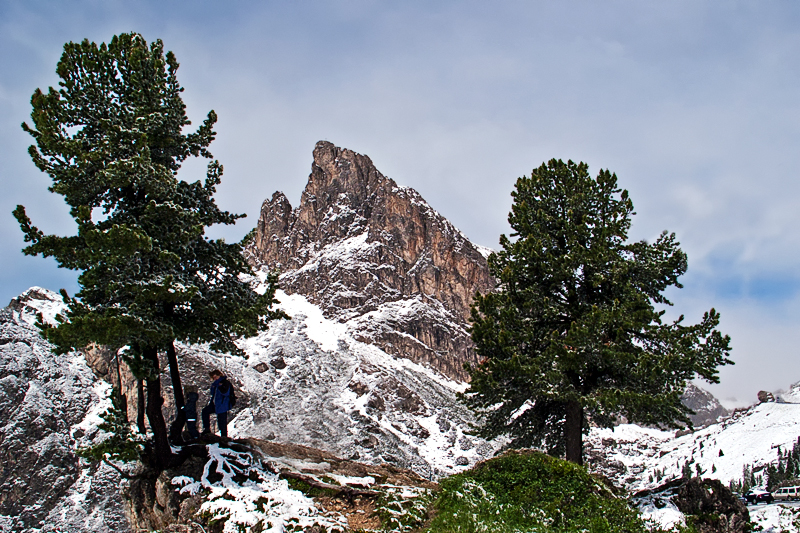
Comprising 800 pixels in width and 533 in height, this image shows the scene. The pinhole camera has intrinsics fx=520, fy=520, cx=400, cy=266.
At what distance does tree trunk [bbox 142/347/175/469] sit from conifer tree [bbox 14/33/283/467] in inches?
1.0

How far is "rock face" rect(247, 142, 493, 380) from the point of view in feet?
541

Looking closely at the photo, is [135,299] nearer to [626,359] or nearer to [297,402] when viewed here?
[626,359]

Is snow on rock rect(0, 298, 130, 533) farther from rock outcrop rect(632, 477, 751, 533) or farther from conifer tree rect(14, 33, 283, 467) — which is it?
rock outcrop rect(632, 477, 751, 533)

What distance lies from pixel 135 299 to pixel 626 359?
506 inches

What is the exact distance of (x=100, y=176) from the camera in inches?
516

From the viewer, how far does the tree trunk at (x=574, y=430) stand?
1596 centimetres

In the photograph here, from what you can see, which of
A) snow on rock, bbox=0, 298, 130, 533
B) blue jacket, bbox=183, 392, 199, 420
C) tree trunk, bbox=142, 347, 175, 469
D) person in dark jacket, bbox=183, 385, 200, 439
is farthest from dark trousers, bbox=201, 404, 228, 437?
snow on rock, bbox=0, 298, 130, 533

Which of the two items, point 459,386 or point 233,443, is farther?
point 459,386

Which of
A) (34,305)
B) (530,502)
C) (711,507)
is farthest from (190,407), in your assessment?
(34,305)

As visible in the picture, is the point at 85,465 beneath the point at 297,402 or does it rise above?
beneath

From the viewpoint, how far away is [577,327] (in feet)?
47.7

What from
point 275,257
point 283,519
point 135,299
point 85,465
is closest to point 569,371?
point 283,519

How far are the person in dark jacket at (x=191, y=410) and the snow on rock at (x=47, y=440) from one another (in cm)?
5861

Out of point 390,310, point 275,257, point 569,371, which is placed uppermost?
point 275,257
